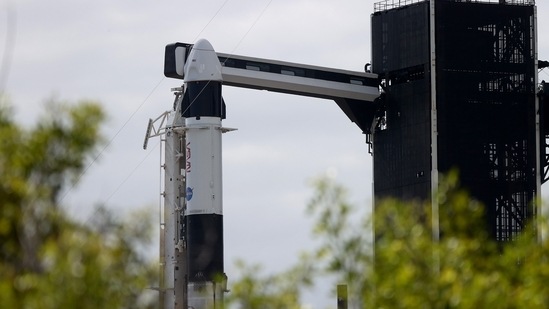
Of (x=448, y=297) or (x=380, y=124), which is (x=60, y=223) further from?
(x=380, y=124)

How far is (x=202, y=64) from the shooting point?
79250 millimetres

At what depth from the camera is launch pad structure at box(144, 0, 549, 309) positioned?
3100 inches

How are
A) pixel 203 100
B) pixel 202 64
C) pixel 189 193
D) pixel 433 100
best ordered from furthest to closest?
pixel 433 100 < pixel 202 64 < pixel 203 100 < pixel 189 193

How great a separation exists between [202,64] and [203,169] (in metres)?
5.48

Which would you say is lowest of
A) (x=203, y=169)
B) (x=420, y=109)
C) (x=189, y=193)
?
(x=189, y=193)

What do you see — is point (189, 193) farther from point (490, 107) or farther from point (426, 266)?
point (426, 266)

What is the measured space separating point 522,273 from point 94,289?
9184 millimetres

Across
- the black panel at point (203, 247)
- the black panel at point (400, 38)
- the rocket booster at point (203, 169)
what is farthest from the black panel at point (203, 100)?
the black panel at point (400, 38)

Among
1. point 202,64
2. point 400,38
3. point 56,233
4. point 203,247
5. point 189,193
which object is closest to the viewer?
point 56,233

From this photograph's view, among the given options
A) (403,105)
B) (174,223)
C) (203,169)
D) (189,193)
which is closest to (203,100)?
(203,169)

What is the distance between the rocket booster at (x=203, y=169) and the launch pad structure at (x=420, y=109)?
0.07 metres

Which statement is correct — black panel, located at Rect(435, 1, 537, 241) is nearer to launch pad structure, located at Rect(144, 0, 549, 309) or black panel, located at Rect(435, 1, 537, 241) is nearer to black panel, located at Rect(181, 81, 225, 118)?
launch pad structure, located at Rect(144, 0, 549, 309)

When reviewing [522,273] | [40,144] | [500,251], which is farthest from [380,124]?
[40,144]

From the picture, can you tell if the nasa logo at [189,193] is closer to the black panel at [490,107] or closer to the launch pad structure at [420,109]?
the launch pad structure at [420,109]
